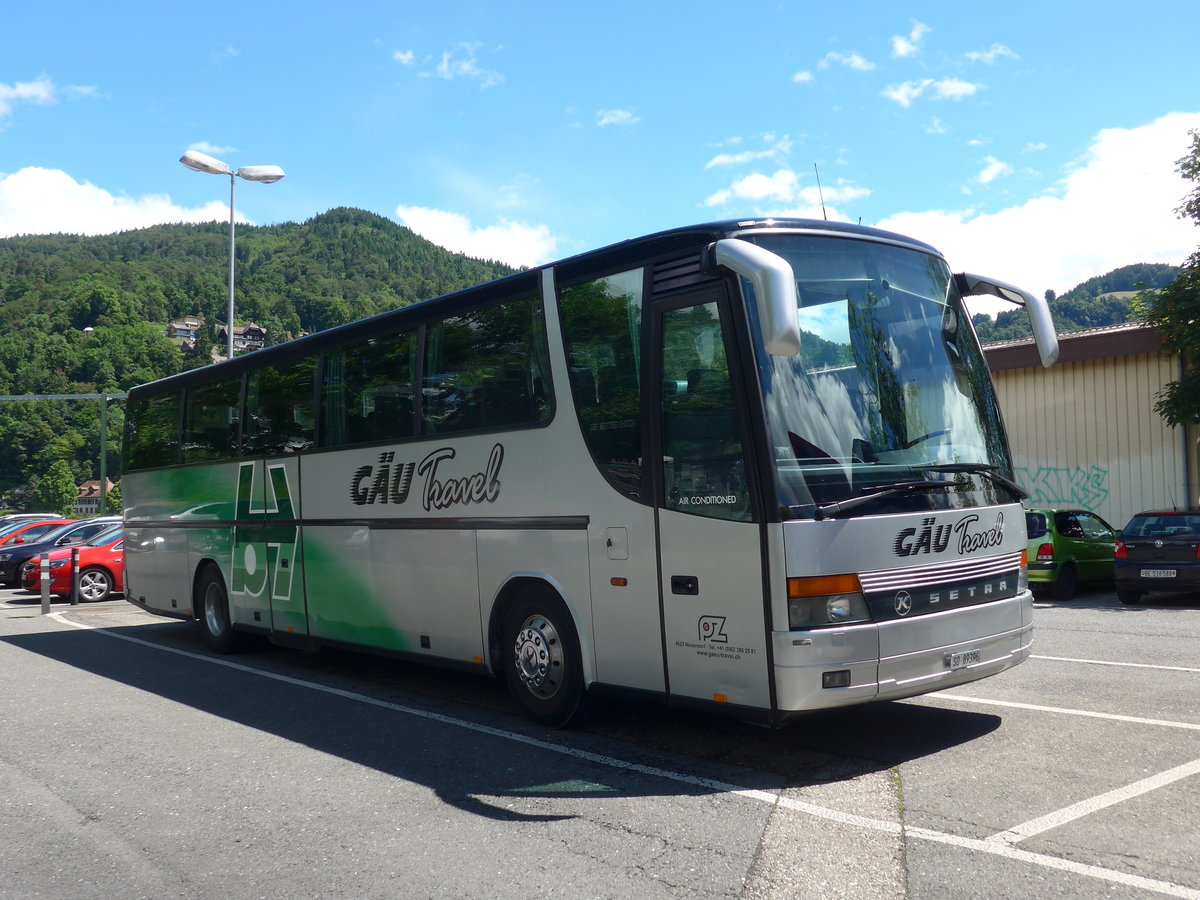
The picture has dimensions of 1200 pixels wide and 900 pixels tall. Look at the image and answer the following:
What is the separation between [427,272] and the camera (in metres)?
108

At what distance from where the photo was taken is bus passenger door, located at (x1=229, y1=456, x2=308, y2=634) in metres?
10.9

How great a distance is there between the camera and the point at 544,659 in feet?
24.8

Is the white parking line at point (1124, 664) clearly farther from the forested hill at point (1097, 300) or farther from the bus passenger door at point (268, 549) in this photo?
the forested hill at point (1097, 300)

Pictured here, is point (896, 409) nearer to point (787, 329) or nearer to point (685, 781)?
point (787, 329)

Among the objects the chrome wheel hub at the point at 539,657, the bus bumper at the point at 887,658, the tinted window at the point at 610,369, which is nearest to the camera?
the bus bumper at the point at 887,658

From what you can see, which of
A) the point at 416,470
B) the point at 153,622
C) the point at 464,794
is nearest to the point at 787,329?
the point at 464,794

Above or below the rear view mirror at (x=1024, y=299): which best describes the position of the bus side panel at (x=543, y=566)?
below

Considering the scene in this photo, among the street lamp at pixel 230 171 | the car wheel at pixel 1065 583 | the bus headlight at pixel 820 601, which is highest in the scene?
the street lamp at pixel 230 171

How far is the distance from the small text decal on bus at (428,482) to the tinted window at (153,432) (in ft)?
16.8

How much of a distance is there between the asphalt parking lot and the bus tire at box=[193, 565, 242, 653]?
212cm

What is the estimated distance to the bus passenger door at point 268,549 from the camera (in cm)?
1093

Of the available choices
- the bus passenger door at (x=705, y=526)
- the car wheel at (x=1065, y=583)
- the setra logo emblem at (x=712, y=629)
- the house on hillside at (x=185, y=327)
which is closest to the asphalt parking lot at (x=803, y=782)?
the bus passenger door at (x=705, y=526)

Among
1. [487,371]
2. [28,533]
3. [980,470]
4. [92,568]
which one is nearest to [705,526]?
[980,470]

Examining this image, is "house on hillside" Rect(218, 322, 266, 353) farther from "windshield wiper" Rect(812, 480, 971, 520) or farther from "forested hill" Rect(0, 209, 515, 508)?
"windshield wiper" Rect(812, 480, 971, 520)
